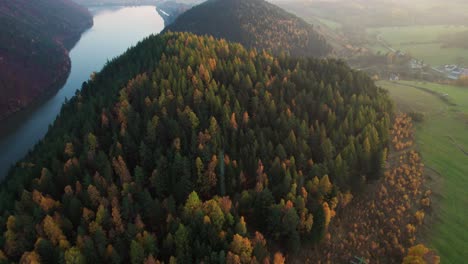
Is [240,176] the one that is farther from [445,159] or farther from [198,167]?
[445,159]

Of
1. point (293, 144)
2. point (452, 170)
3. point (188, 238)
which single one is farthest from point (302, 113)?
point (188, 238)

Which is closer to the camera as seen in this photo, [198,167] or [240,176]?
[240,176]

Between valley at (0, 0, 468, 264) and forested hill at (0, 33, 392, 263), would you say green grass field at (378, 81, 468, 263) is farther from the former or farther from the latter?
forested hill at (0, 33, 392, 263)

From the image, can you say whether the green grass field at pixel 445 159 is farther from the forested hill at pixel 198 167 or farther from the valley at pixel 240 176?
the forested hill at pixel 198 167

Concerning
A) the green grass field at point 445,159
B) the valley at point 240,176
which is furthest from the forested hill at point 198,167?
the green grass field at point 445,159

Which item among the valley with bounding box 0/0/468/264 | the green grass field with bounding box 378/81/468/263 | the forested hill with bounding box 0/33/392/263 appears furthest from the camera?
the green grass field with bounding box 378/81/468/263

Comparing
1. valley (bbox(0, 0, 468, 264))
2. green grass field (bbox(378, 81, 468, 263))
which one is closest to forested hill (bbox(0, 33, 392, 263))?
valley (bbox(0, 0, 468, 264))

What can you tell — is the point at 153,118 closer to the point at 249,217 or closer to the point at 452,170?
the point at 249,217

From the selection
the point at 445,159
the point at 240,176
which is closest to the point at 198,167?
the point at 240,176
